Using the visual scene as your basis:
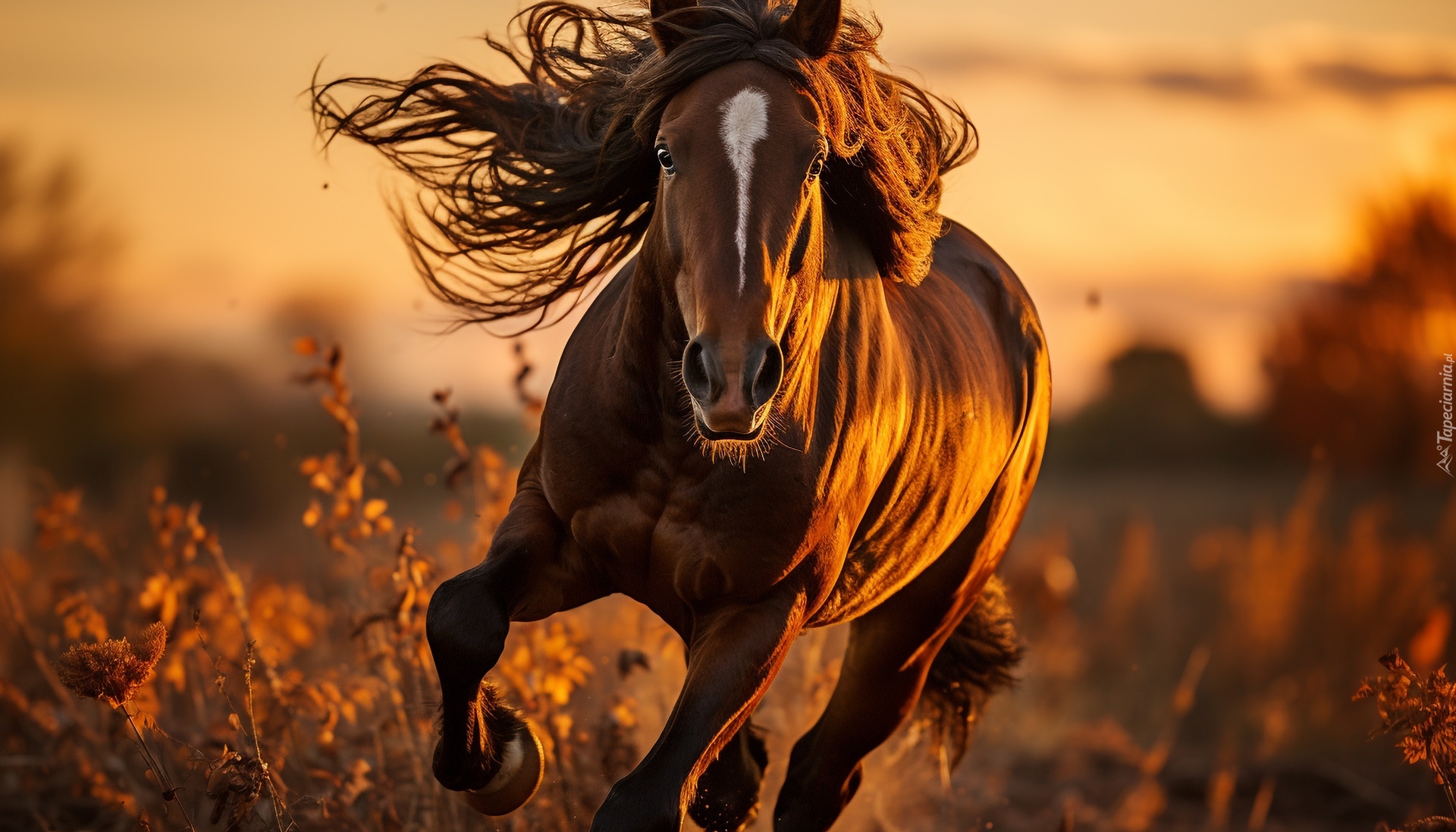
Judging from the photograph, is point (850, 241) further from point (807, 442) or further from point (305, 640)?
point (305, 640)

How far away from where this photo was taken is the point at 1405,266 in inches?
704

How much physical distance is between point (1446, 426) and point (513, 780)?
4.98 metres

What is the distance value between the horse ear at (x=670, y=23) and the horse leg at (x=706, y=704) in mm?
1337

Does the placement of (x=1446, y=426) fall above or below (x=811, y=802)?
above

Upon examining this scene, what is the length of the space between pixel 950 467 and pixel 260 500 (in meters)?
14.5

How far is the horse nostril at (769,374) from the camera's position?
2566 mm

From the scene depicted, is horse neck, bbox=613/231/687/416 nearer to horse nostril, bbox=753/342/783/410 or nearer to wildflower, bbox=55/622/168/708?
horse nostril, bbox=753/342/783/410

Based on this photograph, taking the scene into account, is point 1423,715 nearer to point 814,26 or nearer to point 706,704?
point 706,704

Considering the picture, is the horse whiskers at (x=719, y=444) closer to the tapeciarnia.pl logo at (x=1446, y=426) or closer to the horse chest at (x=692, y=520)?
the horse chest at (x=692, y=520)

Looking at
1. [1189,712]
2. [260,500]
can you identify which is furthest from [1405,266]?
[260,500]

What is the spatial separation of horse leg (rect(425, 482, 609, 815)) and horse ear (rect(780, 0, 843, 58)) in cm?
133

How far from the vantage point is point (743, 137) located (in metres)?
2.80

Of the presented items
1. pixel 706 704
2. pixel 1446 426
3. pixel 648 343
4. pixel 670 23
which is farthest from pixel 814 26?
pixel 1446 426

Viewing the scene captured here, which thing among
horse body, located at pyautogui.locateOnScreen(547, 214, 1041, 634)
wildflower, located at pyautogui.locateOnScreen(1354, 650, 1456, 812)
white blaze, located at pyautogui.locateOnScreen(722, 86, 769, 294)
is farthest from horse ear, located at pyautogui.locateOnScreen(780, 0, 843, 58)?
wildflower, located at pyautogui.locateOnScreen(1354, 650, 1456, 812)
